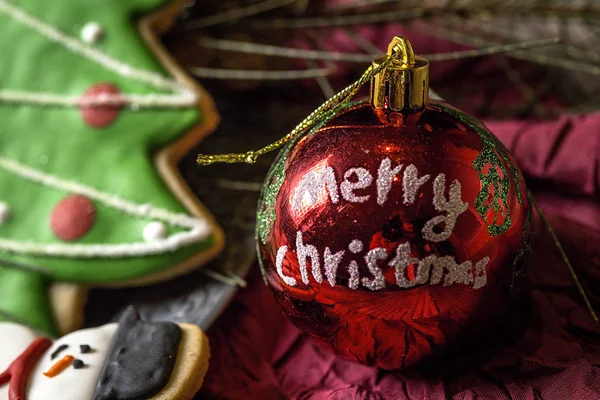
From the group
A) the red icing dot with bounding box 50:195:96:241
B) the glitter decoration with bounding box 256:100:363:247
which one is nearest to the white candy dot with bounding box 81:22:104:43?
the red icing dot with bounding box 50:195:96:241

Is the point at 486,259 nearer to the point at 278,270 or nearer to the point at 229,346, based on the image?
A: the point at 278,270

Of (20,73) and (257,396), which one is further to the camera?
(20,73)

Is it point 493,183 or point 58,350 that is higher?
point 493,183

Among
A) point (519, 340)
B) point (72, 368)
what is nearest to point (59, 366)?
point (72, 368)

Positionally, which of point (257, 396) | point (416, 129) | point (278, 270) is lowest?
point (257, 396)

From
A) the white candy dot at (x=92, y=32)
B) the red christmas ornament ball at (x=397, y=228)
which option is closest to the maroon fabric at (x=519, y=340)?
the red christmas ornament ball at (x=397, y=228)

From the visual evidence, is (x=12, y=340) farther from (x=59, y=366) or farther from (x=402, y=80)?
(x=402, y=80)

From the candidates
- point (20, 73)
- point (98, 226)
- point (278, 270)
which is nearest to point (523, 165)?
point (278, 270)
